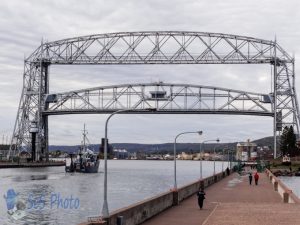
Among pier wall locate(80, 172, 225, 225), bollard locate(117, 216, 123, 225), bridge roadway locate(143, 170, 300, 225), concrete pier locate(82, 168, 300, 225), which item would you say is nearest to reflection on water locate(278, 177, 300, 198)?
pier wall locate(80, 172, 225, 225)

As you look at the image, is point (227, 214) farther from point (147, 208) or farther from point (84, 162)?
point (84, 162)

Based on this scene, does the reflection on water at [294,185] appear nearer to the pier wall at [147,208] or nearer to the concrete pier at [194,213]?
the pier wall at [147,208]

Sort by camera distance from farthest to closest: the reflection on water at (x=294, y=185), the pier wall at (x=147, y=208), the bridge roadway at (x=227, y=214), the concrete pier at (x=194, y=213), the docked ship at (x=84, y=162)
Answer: the docked ship at (x=84, y=162) < the reflection on water at (x=294, y=185) < the bridge roadway at (x=227, y=214) < the concrete pier at (x=194, y=213) < the pier wall at (x=147, y=208)

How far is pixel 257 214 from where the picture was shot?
3369 cm

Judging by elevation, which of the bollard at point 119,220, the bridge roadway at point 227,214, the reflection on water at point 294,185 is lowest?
the reflection on water at point 294,185

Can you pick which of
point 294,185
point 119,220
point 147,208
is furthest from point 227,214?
point 294,185

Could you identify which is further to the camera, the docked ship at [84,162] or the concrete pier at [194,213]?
the docked ship at [84,162]

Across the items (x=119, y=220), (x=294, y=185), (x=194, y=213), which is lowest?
(x=294, y=185)

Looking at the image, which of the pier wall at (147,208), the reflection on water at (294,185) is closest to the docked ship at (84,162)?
the reflection on water at (294,185)

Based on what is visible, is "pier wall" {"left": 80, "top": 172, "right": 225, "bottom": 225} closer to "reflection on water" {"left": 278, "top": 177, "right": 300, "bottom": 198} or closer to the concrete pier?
the concrete pier

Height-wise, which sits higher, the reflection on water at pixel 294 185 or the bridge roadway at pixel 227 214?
the bridge roadway at pixel 227 214

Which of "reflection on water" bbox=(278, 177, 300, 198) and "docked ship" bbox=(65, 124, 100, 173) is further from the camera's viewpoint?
"docked ship" bbox=(65, 124, 100, 173)

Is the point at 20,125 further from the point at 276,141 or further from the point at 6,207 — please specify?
the point at 6,207

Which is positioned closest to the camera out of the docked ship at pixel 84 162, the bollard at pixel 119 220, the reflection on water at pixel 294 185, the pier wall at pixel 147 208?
the bollard at pixel 119 220
